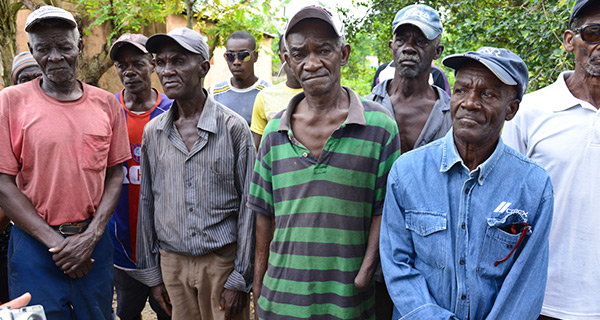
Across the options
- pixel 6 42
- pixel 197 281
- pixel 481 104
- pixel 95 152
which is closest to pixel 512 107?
pixel 481 104

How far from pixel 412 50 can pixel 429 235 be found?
1.34 m

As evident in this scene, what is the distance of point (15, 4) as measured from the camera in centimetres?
568

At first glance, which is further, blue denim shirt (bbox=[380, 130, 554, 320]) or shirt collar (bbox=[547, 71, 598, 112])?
shirt collar (bbox=[547, 71, 598, 112])

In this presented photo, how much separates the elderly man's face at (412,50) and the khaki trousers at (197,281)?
5.01 feet

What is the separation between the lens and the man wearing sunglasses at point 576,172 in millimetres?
2225

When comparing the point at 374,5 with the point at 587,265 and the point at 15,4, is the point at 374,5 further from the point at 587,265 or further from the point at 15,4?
the point at 587,265

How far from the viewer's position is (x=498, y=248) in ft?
6.39

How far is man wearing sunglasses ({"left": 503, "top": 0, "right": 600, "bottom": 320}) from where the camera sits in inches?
87.6

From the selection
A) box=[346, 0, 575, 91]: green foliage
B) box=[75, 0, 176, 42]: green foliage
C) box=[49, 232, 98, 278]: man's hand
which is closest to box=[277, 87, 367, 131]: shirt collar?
box=[49, 232, 98, 278]: man's hand

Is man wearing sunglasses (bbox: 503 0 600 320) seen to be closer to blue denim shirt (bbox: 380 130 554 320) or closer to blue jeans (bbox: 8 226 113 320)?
blue denim shirt (bbox: 380 130 554 320)

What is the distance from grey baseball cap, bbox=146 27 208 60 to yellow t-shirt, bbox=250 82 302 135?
0.85 metres

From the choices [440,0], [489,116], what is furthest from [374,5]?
[489,116]

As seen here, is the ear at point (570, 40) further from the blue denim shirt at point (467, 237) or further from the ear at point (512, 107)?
the blue denim shirt at point (467, 237)

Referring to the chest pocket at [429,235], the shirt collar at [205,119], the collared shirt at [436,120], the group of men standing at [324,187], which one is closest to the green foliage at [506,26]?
the collared shirt at [436,120]
